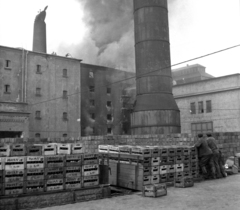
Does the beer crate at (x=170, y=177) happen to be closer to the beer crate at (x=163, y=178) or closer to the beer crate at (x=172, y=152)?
the beer crate at (x=163, y=178)

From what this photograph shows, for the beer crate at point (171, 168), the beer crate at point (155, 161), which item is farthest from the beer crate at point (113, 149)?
the beer crate at point (171, 168)

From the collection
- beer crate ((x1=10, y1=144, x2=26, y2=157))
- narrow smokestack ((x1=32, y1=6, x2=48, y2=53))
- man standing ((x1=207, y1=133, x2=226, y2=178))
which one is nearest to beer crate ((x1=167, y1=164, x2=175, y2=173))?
man standing ((x1=207, y1=133, x2=226, y2=178))

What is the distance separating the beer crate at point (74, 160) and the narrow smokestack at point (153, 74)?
44.7 ft

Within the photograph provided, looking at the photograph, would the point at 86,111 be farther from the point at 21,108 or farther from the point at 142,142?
the point at 142,142

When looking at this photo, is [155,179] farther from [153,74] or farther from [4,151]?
[153,74]

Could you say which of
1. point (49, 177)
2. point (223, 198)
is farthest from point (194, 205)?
point (49, 177)

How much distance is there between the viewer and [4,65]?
31.0 metres

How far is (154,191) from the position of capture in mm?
8602

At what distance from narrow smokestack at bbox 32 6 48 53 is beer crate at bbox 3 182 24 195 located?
33.2 metres

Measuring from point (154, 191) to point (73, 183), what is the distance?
248 centimetres

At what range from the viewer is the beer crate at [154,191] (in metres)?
8.62

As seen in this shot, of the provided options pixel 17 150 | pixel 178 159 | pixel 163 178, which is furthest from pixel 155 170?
pixel 17 150

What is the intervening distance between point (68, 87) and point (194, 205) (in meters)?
28.9

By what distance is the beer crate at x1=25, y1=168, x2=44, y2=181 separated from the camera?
7592 millimetres
